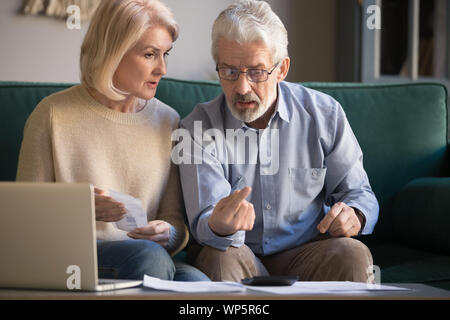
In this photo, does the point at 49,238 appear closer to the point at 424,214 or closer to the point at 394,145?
the point at 424,214

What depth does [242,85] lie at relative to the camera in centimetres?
Answer: 151

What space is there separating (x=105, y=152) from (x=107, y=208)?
0.86 feet

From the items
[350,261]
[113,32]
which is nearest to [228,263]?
[350,261]

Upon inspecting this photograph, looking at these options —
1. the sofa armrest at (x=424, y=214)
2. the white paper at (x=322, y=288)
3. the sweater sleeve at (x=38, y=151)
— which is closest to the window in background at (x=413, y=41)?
the sofa armrest at (x=424, y=214)

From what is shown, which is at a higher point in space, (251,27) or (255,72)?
(251,27)

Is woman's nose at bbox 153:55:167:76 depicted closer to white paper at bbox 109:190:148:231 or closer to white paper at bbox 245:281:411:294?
white paper at bbox 109:190:148:231

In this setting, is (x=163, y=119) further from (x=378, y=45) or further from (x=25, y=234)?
(x=378, y=45)

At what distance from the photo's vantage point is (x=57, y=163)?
146cm

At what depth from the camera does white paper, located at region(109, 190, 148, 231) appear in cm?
126

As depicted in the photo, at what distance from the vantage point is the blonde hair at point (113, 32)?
1.49 metres

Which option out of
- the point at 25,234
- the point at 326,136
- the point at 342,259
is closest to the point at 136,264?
the point at 25,234

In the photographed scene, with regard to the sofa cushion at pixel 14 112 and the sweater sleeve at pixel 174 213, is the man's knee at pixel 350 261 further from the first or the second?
the sofa cushion at pixel 14 112

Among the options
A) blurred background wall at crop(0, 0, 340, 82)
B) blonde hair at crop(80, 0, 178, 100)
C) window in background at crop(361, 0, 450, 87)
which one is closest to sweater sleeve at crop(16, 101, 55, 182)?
blonde hair at crop(80, 0, 178, 100)
